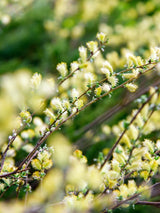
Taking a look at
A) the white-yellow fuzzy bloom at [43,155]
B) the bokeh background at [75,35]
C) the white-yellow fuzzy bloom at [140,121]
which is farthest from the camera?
the bokeh background at [75,35]

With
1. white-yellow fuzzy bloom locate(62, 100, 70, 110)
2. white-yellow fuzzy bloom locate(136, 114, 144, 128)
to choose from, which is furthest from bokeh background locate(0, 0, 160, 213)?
white-yellow fuzzy bloom locate(62, 100, 70, 110)

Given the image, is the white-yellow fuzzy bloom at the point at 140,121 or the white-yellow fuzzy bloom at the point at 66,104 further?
the white-yellow fuzzy bloom at the point at 140,121

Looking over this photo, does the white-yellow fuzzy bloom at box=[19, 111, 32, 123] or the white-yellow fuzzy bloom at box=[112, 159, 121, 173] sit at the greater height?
the white-yellow fuzzy bloom at box=[19, 111, 32, 123]

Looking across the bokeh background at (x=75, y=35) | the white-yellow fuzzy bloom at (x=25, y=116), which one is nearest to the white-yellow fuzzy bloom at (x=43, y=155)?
the white-yellow fuzzy bloom at (x=25, y=116)

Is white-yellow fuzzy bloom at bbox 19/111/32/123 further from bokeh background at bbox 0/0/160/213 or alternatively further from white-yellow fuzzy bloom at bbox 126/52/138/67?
bokeh background at bbox 0/0/160/213

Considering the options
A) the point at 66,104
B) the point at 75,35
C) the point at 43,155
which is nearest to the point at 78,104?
the point at 66,104

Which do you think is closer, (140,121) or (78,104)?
(78,104)

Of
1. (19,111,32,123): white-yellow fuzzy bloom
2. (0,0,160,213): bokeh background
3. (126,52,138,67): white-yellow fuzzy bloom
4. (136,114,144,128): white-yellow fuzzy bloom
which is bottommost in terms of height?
(136,114,144,128): white-yellow fuzzy bloom

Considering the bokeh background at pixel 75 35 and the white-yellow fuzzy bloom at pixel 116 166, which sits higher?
the bokeh background at pixel 75 35

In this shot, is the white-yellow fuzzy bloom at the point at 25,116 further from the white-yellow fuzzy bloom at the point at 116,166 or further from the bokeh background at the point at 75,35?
the bokeh background at the point at 75,35

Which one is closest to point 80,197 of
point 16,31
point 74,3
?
point 16,31

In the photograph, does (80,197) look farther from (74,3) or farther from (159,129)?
(74,3)

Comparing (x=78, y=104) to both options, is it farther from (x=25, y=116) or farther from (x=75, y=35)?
(x=75, y=35)
